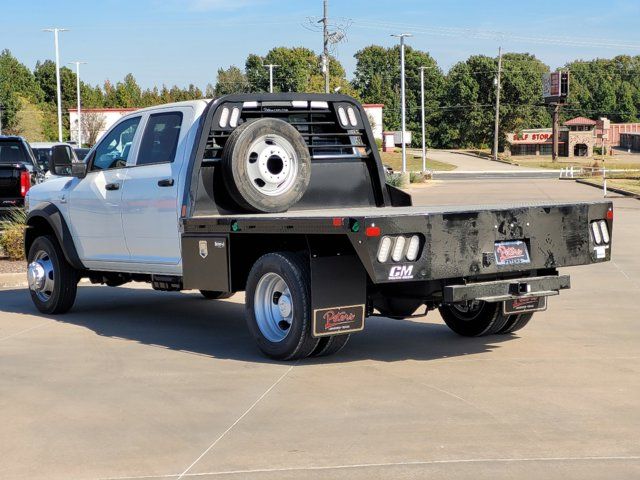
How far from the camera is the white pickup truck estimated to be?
822cm

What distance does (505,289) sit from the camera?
8.51 metres

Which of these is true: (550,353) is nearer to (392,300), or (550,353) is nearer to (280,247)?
(392,300)

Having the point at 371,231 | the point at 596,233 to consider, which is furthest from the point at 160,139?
the point at 596,233

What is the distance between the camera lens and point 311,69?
124 metres

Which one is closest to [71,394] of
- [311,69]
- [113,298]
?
[113,298]

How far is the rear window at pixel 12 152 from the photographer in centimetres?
1937

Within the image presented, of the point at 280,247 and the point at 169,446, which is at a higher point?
the point at 280,247

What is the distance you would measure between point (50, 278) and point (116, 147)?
1.72 meters

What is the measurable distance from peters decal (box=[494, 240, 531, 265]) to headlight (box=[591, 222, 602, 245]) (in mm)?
787

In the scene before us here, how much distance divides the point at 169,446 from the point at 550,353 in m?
3.94

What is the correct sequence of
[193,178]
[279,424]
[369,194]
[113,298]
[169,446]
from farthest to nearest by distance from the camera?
[113,298] < [369,194] < [193,178] < [279,424] < [169,446]

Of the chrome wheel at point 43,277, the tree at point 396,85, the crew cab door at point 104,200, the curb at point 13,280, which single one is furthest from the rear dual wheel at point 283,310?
the tree at point 396,85

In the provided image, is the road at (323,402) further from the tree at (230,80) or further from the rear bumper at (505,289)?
the tree at (230,80)

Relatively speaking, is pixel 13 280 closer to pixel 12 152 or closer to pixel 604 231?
pixel 12 152
